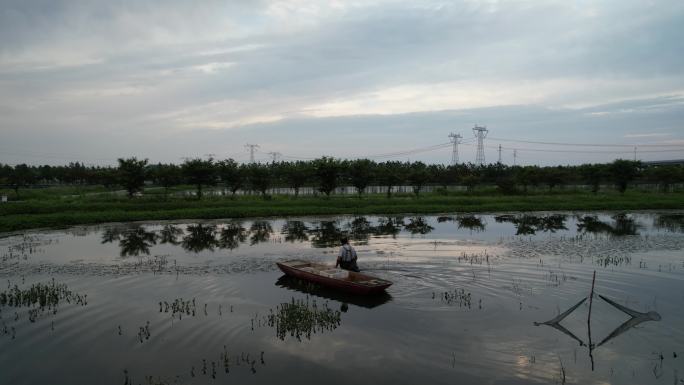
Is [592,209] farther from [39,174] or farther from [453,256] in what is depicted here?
[39,174]

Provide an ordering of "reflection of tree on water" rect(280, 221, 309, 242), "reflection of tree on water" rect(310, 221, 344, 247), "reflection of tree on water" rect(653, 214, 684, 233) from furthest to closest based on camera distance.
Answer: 1. "reflection of tree on water" rect(653, 214, 684, 233)
2. "reflection of tree on water" rect(280, 221, 309, 242)
3. "reflection of tree on water" rect(310, 221, 344, 247)

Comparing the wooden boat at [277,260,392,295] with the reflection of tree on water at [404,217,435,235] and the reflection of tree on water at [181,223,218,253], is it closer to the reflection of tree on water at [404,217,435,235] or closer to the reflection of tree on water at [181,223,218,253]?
the reflection of tree on water at [181,223,218,253]

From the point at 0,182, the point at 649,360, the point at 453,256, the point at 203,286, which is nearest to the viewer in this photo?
the point at 649,360

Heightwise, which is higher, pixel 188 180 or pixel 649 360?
pixel 188 180

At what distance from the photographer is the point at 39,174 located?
288 ft

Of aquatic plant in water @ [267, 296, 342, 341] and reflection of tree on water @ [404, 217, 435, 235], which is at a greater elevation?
reflection of tree on water @ [404, 217, 435, 235]

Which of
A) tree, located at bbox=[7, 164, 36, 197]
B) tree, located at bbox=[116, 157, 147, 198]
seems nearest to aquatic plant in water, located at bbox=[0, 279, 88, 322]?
tree, located at bbox=[116, 157, 147, 198]

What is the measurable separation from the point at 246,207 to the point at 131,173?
565 inches

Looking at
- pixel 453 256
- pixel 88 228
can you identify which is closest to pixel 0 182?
pixel 88 228

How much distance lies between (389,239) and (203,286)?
13.2 meters

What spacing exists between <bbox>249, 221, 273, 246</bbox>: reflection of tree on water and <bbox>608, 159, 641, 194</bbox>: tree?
48538mm

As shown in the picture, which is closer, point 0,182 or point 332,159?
point 332,159

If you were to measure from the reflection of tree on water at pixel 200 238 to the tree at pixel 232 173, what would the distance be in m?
20.6

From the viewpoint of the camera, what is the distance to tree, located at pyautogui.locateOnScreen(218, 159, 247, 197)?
2132 inches
